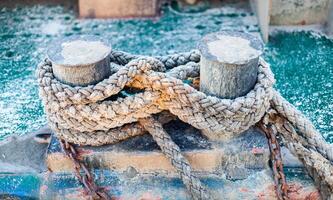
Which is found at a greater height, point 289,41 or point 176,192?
point 289,41

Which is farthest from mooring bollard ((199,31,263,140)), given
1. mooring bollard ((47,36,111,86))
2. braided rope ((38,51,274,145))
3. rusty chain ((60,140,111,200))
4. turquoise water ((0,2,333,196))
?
turquoise water ((0,2,333,196))

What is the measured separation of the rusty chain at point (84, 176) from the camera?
173 centimetres

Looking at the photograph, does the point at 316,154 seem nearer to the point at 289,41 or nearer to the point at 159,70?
the point at 159,70

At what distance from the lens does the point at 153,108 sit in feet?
5.55

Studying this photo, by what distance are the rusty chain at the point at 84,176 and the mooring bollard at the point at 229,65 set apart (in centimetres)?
48

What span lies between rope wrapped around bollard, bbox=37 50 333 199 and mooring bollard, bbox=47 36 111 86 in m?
0.03

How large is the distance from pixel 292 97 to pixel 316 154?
611 mm

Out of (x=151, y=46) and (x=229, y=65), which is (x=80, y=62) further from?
(x=151, y=46)

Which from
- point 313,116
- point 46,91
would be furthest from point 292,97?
point 46,91

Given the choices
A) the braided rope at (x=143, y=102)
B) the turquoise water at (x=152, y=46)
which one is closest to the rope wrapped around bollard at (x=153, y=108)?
the braided rope at (x=143, y=102)

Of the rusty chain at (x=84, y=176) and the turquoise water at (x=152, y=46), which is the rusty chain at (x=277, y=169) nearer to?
the turquoise water at (x=152, y=46)

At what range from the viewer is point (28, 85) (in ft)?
8.02

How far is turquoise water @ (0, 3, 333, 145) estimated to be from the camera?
2.26m

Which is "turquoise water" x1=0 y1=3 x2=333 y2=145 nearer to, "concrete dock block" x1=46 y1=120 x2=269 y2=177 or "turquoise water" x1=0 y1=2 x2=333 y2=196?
"turquoise water" x1=0 y1=2 x2=333 y2=196
